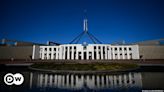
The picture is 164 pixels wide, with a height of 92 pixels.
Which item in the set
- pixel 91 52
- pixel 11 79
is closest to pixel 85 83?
pixel 11 79

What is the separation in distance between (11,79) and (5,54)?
55.0m

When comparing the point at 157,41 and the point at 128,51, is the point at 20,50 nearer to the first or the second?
the point at 128,51

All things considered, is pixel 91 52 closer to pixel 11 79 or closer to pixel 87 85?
pixel 87 85

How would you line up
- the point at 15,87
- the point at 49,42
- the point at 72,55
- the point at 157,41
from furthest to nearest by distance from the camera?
the point at 49,42
the point at 157,41
the point at 72,55
the point at 15,87

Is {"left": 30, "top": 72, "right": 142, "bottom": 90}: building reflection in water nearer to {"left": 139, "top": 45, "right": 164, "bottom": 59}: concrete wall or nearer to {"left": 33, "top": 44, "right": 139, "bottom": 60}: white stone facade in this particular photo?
{"left": 33, "top": 44, "right": 139, "bottom": 60}: white stone facade

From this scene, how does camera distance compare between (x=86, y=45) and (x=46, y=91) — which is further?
(x=86, y=45)

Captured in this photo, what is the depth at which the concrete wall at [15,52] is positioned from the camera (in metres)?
57.5

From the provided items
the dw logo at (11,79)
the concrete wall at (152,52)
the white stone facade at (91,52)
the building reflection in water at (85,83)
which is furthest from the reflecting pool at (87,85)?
the concrete wall at (152,52)

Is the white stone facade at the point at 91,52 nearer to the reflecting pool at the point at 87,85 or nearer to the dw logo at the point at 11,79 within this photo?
the reflecting pool at the point at 87,85

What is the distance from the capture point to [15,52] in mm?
58406

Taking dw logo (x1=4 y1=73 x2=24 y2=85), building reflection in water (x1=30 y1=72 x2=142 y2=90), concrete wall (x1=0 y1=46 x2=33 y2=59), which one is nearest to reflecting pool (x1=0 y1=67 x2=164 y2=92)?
building reflection in water (x1=30 y1=72 x2=142 y2=90)

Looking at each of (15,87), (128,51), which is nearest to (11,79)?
(15,87)

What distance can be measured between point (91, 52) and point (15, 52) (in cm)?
3205

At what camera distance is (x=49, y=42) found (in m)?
71.7
